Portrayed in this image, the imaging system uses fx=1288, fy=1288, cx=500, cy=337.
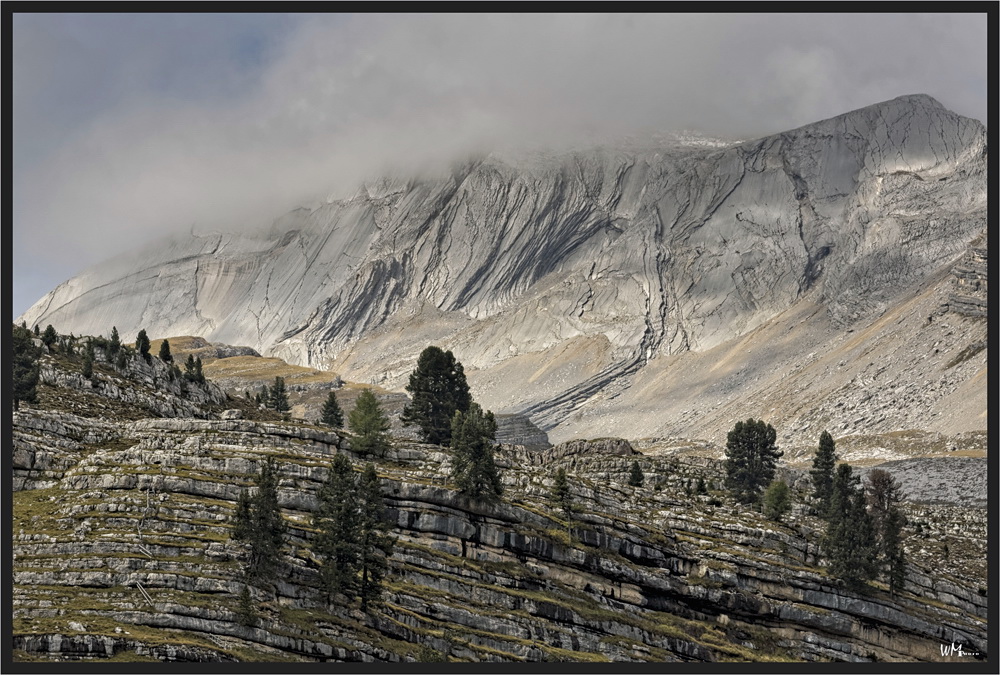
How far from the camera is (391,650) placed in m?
77.2

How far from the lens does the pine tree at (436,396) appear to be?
136875 mm

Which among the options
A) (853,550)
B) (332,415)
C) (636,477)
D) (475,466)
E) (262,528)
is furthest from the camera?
(332,415)

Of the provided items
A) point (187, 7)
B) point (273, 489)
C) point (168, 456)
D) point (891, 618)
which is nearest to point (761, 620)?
point (891, 618)

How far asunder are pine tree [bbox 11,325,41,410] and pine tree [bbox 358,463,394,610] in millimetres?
33574

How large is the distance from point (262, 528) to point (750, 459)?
276ft

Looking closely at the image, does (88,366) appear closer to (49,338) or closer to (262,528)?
(49,338)

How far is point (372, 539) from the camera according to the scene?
86.6 meters

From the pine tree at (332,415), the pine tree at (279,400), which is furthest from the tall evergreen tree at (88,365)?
the pine tree at (279,400)

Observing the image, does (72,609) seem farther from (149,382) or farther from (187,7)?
(149,382)

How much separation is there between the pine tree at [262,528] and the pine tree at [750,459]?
71771mm

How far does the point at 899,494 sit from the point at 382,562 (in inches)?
4151

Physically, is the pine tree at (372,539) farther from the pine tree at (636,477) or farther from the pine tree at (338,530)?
the pine tree at (636,477)

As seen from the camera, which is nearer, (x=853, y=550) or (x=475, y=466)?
(x=475, y=466)
